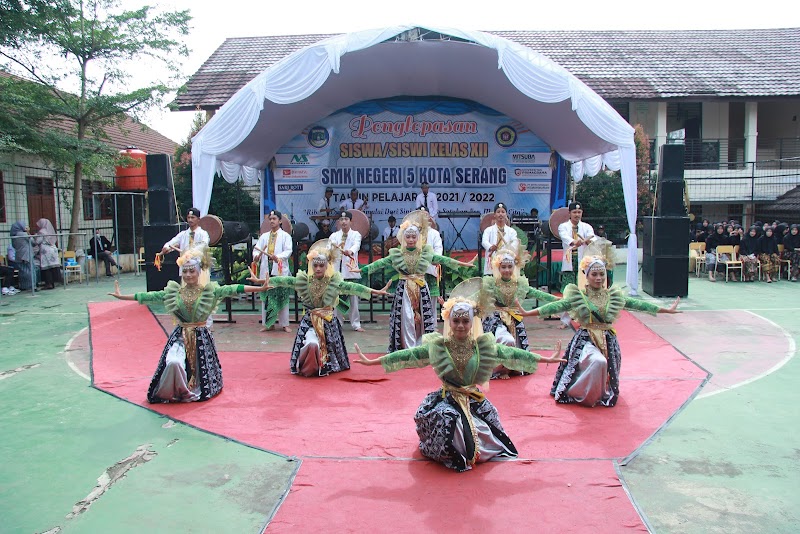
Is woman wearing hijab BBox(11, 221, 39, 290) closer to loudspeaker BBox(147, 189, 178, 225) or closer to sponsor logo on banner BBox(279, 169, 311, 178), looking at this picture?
loudspeaker BBox(147, 189, 178, 225)

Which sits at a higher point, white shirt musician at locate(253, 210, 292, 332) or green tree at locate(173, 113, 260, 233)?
green tree at locate(173, 113, 260, 233)

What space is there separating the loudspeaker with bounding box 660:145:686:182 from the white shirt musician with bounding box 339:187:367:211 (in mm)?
3963

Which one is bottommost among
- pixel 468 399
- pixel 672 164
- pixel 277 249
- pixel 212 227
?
pixel 468 399

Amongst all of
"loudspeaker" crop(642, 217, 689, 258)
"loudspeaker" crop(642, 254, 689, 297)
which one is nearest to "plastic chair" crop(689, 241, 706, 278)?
"loudspeaker" crop(642, 254, 689, 297)

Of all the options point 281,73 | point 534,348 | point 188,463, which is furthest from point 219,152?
point 188,463

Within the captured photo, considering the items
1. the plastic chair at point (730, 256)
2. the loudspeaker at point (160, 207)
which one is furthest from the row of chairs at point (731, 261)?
the loudspeaker at point (160, 207)

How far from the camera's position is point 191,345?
6.09m

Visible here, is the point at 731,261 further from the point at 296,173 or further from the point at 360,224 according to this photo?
the point at 296,173

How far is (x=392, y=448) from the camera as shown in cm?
480

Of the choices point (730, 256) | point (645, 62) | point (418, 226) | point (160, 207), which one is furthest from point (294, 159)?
point (645, 62)

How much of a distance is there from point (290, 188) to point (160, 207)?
10.5 ft

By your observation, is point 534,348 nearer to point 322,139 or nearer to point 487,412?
point 487,412

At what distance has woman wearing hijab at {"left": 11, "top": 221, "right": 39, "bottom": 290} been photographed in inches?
523

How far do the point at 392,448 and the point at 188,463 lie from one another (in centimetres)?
144
